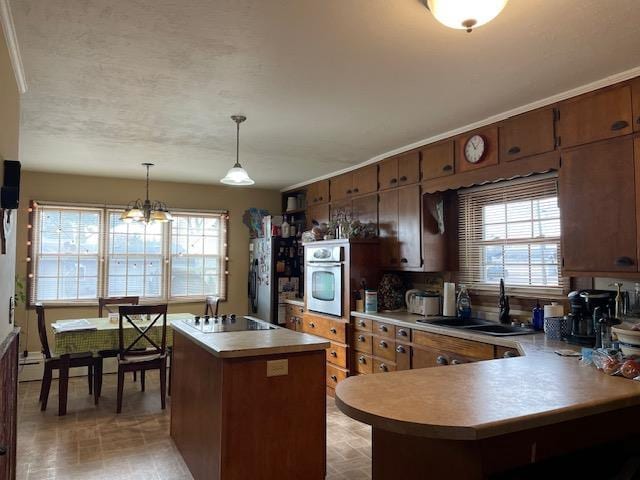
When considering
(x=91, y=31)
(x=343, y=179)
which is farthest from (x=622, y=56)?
(x=343, y=179)

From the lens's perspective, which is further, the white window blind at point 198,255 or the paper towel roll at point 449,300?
the white window blind at point 198,255

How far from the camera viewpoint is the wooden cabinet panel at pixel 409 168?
13.9 ft

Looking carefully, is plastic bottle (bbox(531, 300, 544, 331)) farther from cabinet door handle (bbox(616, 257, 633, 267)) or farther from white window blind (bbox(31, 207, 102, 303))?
white window blind (bbox(31, 207, 102, 303))

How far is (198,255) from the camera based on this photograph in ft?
21.2

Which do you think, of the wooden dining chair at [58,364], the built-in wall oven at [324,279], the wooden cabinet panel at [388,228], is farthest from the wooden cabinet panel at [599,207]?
the wooden dining chair at [58,364]

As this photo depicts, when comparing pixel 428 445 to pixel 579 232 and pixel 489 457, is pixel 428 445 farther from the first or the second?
pixel 579 232

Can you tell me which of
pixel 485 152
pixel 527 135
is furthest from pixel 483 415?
pixel 485 152

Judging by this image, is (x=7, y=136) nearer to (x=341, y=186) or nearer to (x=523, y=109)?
(x=523, y=109)

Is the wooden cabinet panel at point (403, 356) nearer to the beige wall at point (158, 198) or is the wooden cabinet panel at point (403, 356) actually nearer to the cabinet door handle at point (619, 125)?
the cabinet door handle at point (619, 125)

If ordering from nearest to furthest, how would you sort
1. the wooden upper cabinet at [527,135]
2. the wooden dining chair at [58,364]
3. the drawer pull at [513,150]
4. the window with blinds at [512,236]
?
the wooden upper cabinet at [527,135] < the drawer pull at [513,150] < the window with blinds at [512,236] < the wooden dining chair at [58,364]

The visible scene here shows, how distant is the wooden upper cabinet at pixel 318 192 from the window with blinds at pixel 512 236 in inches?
76.4

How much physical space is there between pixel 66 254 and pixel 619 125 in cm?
574

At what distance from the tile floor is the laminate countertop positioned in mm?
1479

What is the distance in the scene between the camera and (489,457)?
147cm
